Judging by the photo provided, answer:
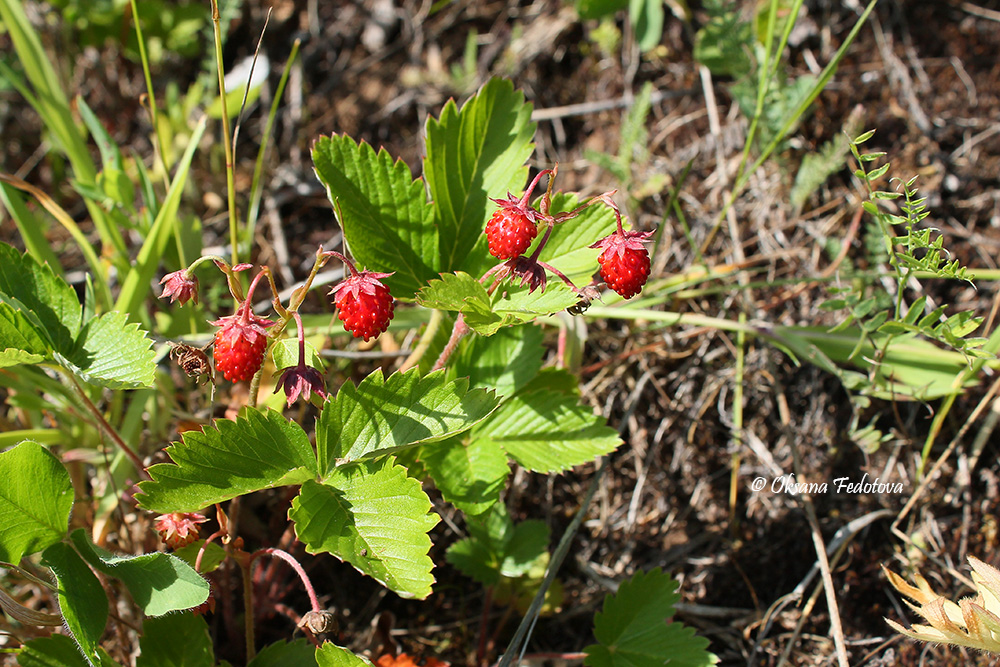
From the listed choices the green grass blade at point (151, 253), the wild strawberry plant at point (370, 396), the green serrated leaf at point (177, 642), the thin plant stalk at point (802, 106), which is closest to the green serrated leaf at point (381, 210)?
the wild strawberry plant at point (370, 396)

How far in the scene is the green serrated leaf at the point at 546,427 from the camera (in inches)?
69.3

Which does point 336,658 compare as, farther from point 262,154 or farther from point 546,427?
point 262,154

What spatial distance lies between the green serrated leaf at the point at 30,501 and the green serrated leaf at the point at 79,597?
40mm

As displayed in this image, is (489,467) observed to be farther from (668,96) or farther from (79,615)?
(668,96)

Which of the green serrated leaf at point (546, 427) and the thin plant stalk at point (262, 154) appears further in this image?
the thin plant stalk at point (262, 154)

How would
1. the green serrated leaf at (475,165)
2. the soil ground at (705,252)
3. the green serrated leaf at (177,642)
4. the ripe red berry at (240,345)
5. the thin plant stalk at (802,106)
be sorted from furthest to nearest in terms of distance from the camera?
the soil ground at (705,252) → the thin plant stalk at (802,106) → the green serrated leaf at (475,165) → the green serrated leaf at (177,642) → the ripe red berry at (240,345)

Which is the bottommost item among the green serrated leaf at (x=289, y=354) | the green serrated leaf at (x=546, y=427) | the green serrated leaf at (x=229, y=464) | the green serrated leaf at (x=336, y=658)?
the green serrated leaf at (x=336, y=658)

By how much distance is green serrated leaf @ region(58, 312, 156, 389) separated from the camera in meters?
1.50

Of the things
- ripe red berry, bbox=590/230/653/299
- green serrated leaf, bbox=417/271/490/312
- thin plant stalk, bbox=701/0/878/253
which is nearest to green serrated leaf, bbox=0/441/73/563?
green serrated leaf, bbox=417/271/490/312

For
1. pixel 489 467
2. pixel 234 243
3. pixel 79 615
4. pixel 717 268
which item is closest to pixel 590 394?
pixel 717 268

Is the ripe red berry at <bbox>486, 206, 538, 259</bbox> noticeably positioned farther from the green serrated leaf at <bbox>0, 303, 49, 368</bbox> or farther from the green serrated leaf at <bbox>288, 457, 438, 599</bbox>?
Answer: the green serrated leaf at <bbox>0, 303, 49, 368</bbox>

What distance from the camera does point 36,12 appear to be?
313cm

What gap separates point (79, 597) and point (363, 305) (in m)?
0.83

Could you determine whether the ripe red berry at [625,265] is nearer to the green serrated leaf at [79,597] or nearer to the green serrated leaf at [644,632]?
the green serrated leaf at [644,632]
